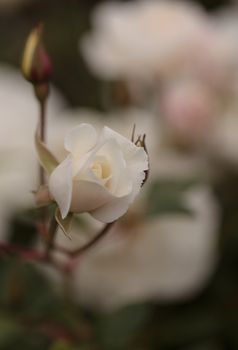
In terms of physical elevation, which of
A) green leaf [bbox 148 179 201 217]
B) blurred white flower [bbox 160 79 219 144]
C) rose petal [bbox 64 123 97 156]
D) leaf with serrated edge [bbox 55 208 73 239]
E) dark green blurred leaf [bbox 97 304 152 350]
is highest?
rose petal [bbox 64 123 97 156]

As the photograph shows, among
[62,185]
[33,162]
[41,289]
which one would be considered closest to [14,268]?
[41,289]

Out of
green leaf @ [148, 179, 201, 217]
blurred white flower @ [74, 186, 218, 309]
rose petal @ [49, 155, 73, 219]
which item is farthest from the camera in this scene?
blurred white flower @ [74, 186, 218, 309]

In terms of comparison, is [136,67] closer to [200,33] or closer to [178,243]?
[200,33]

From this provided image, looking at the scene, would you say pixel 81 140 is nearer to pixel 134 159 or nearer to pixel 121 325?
pixel 134 159

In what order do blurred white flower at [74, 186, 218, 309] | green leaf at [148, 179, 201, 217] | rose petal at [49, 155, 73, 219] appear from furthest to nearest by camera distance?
blurred white flower at [74, 186, 218, 309], green leaf at [148, 179, 201, 217], rose petal at [49, 155, 73, 219]

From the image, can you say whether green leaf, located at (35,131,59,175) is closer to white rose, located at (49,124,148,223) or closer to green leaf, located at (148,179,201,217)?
white rose, located at (49,124,148,223)

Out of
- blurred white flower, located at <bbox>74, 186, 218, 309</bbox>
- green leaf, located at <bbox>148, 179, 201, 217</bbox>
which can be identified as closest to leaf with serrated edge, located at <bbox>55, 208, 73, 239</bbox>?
green leaf, located at <bbox>148, 179, 201, 217</bbox>

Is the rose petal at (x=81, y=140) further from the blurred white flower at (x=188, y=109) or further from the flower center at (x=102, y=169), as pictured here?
the blurred white flower at (x=188, y=109)

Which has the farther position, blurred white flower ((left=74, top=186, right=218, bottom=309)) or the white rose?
blurred white flower ((left=74, top=186, right=218, bottom=309))
